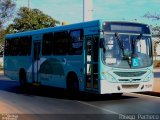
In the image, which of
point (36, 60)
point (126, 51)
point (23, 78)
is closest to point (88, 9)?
point (36, 60)

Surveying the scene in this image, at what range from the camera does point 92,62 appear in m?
18.0

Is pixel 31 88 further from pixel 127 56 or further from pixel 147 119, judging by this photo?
pixel 147 119

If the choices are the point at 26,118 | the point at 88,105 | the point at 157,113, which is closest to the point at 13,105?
the point at 88,105

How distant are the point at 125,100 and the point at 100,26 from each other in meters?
3.05

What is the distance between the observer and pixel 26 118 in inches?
525

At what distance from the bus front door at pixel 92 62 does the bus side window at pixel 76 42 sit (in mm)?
588

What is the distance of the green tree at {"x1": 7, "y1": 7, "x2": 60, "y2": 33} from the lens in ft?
209

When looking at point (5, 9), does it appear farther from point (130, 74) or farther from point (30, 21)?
point (130, 74)

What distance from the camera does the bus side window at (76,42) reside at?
1898 cm

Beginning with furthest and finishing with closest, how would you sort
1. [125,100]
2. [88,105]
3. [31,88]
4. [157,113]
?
1. [31,88]
2. [125,100]
3. [88,105]
4. [157,113]

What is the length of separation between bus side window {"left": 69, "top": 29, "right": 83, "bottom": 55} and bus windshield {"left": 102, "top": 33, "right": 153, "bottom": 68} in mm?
1603

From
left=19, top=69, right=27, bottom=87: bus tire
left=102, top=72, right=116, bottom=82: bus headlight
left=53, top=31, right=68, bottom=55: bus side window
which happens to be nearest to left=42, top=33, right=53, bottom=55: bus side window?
left=53, top=31, right=68, bottom=55: bus side window

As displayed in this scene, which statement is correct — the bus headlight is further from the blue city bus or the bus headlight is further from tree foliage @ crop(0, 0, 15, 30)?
tree foliage @ crop(0, 0, 15, 30)

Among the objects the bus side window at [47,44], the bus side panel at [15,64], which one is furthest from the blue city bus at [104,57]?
the bus side panel at [15,64]
